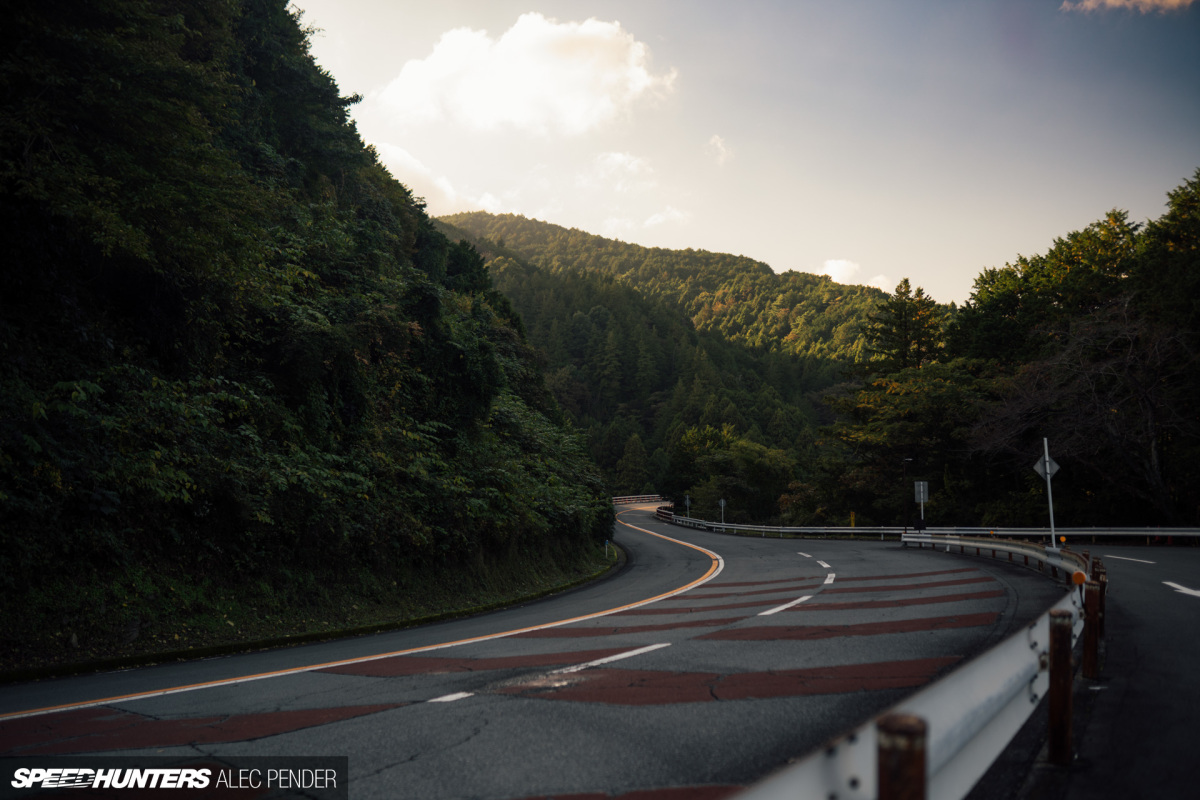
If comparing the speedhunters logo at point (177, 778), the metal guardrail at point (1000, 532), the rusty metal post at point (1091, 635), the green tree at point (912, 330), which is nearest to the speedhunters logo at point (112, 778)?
the speedhunters logo at point (177, 778)

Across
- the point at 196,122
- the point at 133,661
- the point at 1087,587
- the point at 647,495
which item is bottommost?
the point at 647,495

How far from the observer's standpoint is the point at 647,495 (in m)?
103

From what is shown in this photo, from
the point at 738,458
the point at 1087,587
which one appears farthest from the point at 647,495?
the point at 1087,587

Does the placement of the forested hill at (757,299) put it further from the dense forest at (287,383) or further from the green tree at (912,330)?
the dense forest at (287,383)

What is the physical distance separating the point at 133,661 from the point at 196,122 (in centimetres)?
860

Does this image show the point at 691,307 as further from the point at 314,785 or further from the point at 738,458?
the point at 314,785

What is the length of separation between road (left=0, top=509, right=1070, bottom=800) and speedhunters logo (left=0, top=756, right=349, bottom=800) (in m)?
0.15

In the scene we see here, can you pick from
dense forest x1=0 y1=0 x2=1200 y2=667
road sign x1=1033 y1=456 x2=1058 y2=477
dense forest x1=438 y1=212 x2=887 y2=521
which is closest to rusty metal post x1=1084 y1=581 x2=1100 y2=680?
dense forest x1=0 y1=0 x2=1200 y2=667

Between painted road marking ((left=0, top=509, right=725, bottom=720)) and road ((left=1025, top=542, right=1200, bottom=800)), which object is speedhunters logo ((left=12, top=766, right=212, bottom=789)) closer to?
painted road marking ((left=0, top=509, right=725, bottom=720))

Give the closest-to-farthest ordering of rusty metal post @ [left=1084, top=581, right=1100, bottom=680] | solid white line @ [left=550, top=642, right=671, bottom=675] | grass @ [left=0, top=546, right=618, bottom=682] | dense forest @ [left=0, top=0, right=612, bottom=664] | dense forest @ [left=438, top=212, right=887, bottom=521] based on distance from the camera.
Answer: rusty metal post @ [left=1084, top=581, right=1100, bottom=680], solid white line @ [left=550, top=642, right=671, bottom=675], grass @ [left=0, top=546, right=618, bottom=682], dense forest @ [left=0, top=0, right=612, bottom=664], dense forest @ [left=438, top=212, right=887, bottom=521]

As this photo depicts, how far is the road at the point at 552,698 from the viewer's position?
153 inches

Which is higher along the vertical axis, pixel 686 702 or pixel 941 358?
pixel 941 358

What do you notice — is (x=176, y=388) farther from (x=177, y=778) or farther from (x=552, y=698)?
(x=552, y=698)

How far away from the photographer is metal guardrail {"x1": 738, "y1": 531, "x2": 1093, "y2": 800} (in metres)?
1.75
